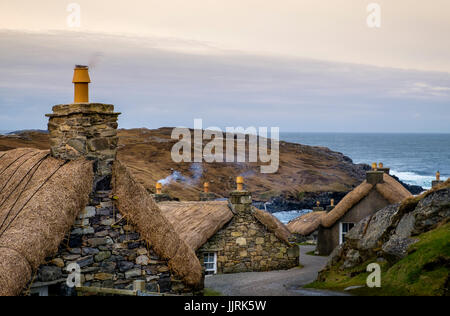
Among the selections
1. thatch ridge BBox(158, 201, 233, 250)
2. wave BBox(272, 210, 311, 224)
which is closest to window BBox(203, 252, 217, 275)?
thatch ridge BBox(158, 201, 233, 250)

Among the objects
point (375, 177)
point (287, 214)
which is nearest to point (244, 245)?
point (375, 177)

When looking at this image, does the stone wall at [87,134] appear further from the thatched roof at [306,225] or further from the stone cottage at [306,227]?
the stone cottage at [306,227]

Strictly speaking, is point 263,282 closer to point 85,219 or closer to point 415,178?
point 85,219

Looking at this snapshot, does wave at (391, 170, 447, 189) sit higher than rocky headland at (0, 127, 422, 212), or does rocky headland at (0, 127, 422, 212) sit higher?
rocky headland at (0, 127, 422, 212)

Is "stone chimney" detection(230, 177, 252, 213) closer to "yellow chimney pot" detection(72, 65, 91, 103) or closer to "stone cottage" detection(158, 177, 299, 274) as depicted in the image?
"stone cottage" detection(158, 177, 299, 274)

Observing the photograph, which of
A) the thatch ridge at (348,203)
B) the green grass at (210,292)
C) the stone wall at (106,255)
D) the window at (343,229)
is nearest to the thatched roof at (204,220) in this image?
the green grass at (210,292)

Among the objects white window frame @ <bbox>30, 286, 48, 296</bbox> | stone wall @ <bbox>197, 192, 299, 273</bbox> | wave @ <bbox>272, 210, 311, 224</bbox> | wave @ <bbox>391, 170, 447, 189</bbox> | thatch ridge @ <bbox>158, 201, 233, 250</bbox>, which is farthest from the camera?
wave @ <bbox>391, 170, 447, 189</bbox>

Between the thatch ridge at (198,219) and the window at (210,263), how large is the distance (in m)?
0.76

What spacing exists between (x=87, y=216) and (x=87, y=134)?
1.66 metres

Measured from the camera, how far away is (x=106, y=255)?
1171cm

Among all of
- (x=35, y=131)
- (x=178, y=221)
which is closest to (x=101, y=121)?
(x=178, y=221)

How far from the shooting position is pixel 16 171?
40.8 feet

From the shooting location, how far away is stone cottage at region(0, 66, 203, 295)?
10.9 m

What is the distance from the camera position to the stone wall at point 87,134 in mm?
11859
